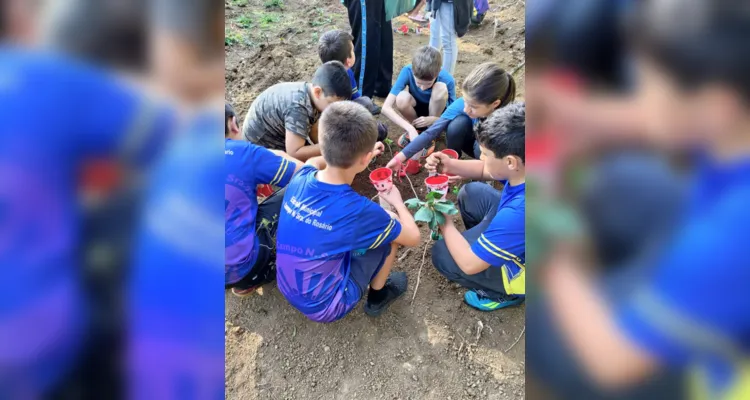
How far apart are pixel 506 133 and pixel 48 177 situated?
2346 millimetres

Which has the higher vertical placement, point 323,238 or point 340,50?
point 340,50

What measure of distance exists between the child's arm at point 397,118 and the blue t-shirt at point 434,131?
0.21 metres

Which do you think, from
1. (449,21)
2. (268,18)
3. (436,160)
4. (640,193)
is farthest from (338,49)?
(640,193)

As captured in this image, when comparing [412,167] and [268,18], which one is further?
[268,18]

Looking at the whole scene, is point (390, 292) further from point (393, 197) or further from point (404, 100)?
point (404, 100)

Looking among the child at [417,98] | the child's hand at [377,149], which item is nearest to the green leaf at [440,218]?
the child's hand at [377,149]

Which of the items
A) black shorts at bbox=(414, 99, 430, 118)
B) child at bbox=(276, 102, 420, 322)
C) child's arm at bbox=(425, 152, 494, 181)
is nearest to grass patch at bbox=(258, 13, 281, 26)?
black shorts at bbox=(414, 99, 430, 118)

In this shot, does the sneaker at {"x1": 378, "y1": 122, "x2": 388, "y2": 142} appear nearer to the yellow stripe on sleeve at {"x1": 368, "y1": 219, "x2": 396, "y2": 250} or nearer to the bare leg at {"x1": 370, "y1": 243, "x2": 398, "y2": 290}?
the bare leg at {"x1": 370, "y1": 243, "x2": 398, "y2": 290}

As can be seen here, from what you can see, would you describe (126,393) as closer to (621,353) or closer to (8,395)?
(8,395)

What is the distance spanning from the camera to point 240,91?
5.52 m

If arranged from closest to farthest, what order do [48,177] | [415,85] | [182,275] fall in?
[48,177], [182,275], [415,85]

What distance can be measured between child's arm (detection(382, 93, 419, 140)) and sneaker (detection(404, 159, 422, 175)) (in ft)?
0.75

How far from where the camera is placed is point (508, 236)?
2.44 meters

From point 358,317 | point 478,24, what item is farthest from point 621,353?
point 478,24
